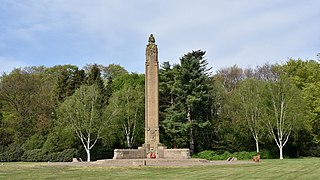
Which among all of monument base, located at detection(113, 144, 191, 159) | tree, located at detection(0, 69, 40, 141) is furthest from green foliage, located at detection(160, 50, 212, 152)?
tree, located at detection(0, 69, 40, 141)

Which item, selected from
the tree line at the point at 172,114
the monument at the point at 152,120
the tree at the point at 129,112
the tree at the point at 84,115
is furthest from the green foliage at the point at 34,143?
the monument at the point at 152,120

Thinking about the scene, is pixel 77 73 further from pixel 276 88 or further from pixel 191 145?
pixel 276 88

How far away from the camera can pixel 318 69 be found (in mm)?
50094

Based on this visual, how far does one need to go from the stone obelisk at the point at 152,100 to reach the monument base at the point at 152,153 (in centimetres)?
58

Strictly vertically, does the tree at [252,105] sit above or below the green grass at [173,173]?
above

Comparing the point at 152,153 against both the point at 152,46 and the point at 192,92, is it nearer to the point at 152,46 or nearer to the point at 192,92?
the point at 152,46

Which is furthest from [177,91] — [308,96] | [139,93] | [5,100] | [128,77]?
[5,100]

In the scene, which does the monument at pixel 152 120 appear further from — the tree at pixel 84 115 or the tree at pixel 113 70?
the tree at pixel 113 70

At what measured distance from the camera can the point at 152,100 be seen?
38.0 metres

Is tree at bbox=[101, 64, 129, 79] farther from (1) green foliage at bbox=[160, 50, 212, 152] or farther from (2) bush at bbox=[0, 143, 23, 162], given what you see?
(2) bush at bbox=[0, 143, 23, 162]

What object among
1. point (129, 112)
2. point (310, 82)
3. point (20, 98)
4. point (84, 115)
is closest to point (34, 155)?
point (84, 115)

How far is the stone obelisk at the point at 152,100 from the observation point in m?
37.3

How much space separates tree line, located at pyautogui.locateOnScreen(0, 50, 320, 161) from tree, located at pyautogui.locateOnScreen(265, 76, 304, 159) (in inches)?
4.2

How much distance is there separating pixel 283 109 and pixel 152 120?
1707 centimetres
